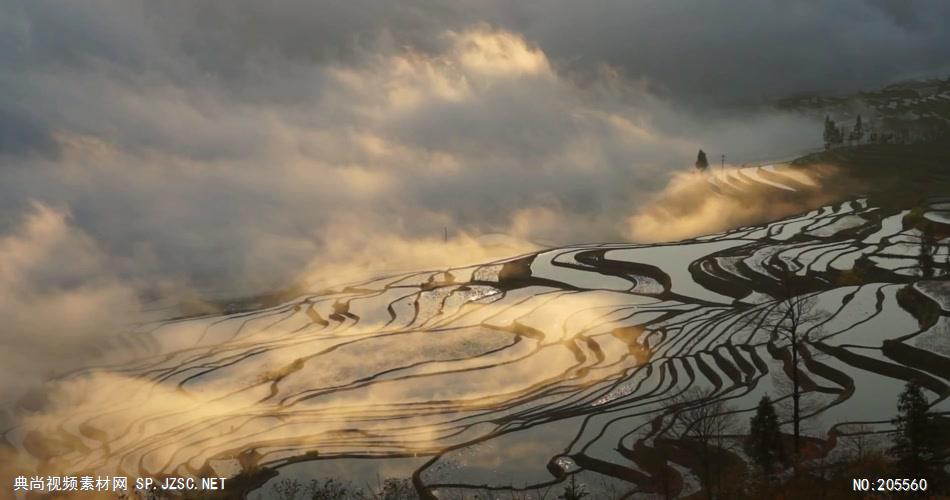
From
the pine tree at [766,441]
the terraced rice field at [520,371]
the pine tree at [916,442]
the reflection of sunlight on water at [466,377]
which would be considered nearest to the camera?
the pine tree at [916,442]

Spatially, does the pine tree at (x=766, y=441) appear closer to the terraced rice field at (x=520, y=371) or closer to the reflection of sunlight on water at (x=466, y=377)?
the terraced rice field at (x=520, y=371)

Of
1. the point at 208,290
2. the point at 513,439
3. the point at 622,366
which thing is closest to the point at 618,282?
the point at 622,366

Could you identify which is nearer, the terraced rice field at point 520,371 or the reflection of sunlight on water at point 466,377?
the terraced rice field at point 520,371

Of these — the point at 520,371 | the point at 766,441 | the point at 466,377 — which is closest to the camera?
the point at 766,441

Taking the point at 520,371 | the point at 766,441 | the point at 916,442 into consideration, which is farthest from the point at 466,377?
the point at 916,442

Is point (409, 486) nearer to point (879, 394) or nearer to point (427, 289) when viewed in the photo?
point (879, 394)

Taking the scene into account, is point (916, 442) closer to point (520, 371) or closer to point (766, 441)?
point (766, 441)

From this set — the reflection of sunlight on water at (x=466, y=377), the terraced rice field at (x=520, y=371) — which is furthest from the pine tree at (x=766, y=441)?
the reflection of sunlight on water at (x=466, y=377)
